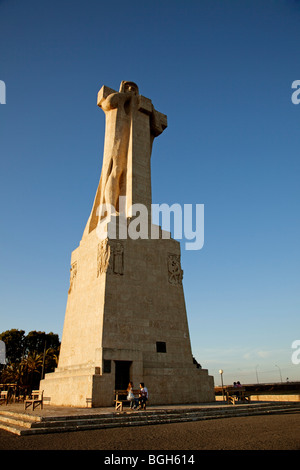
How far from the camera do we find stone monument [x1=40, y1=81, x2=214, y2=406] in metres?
13.3

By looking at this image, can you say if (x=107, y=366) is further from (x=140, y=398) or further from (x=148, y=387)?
(x=140, y=398)

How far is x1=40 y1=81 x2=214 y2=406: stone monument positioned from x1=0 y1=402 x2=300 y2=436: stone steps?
11.1ft

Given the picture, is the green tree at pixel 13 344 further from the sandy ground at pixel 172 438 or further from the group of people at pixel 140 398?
the sandy ground at pixel 172 438

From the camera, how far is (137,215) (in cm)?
1714

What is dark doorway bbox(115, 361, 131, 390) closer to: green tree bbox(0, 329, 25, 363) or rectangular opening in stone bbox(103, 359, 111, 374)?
rectangular opening in stone bbox(103, 359, 111, 374)

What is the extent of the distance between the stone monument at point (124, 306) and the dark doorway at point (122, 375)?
36mm

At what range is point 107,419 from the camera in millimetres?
8391

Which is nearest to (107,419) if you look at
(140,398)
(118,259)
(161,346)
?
→ (140,398)

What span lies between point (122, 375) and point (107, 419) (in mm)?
4861

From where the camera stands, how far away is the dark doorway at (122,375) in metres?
13.1

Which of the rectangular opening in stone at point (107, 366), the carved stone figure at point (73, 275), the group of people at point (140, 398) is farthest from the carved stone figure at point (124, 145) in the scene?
the group of people at point (140, 398)

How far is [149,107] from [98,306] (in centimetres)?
1225
